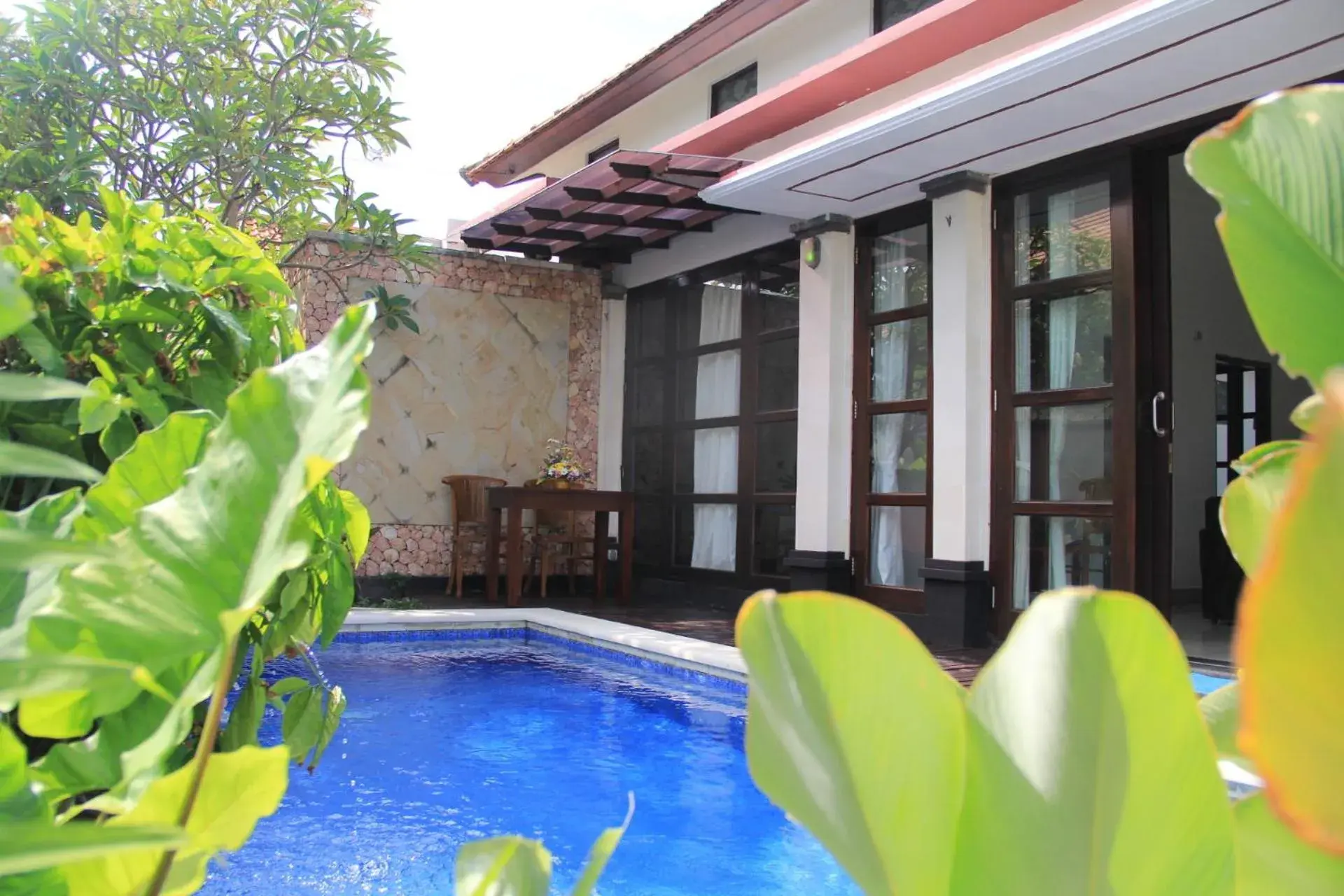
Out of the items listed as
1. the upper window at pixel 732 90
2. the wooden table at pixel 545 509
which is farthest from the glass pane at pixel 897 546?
the upper window at pixel 732 90

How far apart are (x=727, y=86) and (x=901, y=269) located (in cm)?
269

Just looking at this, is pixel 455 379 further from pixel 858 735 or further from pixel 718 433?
pixel 858 735

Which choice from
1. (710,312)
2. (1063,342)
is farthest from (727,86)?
(1063,342)

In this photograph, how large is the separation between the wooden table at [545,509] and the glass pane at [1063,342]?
11.4 feet

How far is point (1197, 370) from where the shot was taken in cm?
830

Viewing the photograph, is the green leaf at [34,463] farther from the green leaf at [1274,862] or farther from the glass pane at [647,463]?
the glass pane at [647,463]

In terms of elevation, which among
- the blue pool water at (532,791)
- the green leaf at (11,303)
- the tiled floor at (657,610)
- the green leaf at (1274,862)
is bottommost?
the blue pool water at (532,791)

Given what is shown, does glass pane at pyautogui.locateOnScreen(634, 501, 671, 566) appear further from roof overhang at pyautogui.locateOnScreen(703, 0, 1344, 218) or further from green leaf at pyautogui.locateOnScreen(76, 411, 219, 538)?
green leaf at pyautogui.locateOnScreen(76, 411, 219, 538)

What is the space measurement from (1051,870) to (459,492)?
8553 mm

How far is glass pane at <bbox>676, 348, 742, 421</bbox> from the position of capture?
7.91 metres

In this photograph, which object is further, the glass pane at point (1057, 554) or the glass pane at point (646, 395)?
the glass pane at point (646, 395)

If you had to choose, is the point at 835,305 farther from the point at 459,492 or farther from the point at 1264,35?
the point at 459,492

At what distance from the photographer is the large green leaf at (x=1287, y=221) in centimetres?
18

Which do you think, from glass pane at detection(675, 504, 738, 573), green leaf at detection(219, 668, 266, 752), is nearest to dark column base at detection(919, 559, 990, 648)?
glass pane at detection(675, 504, 738, 573)
